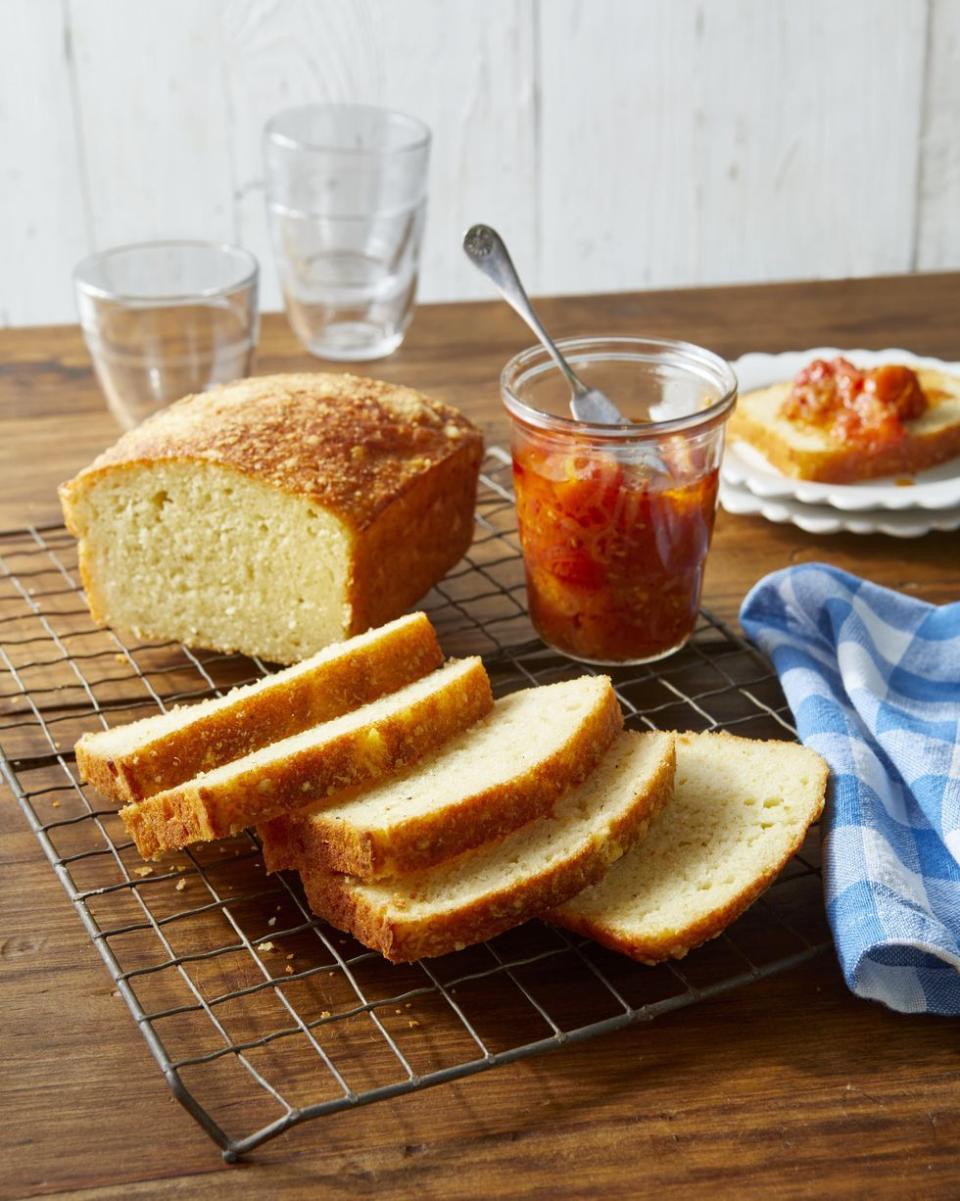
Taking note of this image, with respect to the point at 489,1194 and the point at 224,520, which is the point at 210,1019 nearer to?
the point at 489,1194

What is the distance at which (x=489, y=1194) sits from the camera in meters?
1.60

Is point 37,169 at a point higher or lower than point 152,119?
lower

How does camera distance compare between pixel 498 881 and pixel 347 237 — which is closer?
pixel 498 881

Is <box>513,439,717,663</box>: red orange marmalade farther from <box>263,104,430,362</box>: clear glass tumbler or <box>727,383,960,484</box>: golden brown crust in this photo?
<box>263,104,430,362</box>: clear glass tumbler

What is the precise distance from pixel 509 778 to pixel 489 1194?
1.89ft

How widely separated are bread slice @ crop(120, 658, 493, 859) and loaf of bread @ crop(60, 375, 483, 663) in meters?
0.40

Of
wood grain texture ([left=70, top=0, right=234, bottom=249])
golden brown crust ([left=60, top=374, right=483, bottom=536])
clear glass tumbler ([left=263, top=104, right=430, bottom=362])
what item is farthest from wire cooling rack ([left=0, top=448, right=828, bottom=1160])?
wood grain texture ([left=70, top=0, right=234, bottom=249])

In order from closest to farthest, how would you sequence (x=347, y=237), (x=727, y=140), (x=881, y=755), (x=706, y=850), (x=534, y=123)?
1. (x=706, y=850)
2. (x=881, y=755)
3. (x=347, y=237)
4. (x=534, y=123)
5. (x=727, y=140)

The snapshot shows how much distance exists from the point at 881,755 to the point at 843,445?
100 cm

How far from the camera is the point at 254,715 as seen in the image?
2191mm

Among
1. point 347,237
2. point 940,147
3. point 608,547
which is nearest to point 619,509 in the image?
point 608,547

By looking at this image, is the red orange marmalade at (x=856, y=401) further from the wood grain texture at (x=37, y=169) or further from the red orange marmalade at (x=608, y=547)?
the wood grain texture at (x=37, y=169)

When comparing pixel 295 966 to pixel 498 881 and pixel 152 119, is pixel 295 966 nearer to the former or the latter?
pixel 498 881

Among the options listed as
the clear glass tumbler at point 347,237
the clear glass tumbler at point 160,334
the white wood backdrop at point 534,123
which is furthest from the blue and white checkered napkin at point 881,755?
the white wood backdrop at point 534,123
